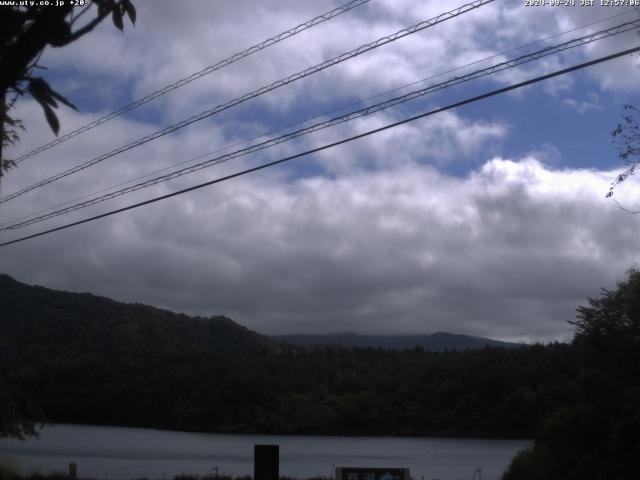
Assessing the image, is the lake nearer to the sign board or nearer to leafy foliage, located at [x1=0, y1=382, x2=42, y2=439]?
leafy foliage, located at [x1=0, y1=382, x2=42, y2=439]

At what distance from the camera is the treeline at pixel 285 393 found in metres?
40.9

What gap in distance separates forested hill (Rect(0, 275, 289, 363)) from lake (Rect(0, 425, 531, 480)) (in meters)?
12.4

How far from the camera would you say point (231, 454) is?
123ft

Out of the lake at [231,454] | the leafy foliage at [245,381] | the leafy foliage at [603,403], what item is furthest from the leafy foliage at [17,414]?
the leafy foliage at [245,381]

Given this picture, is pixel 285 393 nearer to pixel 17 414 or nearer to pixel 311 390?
pixel 311 390

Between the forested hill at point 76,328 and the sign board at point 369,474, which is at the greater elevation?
the forested hill at point 76,328

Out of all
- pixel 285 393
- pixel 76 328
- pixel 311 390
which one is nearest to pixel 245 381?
pixel 285 393

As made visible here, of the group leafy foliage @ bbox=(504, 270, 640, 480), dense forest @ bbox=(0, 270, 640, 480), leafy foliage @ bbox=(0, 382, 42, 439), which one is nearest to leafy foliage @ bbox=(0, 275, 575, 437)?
dense forest @ bbox=(0, 270, 640, 480)

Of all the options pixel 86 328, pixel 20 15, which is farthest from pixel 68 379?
pixel 20 15

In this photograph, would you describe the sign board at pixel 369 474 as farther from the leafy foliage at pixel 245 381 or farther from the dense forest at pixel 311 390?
the leafy foliage at pixel 245 381

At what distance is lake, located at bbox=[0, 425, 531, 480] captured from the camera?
3050cm

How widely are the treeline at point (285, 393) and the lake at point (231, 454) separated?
1.61m

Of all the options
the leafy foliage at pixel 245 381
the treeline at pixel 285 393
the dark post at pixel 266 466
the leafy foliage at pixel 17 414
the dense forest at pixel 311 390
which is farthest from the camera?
the treeline at pixel 285 393

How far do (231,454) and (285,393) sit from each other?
1364cm
